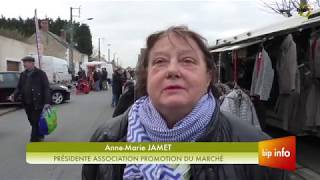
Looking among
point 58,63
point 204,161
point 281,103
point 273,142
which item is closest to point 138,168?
point 204,161

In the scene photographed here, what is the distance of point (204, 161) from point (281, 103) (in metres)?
7.29

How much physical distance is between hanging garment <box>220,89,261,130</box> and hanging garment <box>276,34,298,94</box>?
5.60ft

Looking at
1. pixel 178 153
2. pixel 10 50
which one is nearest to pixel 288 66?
pixel 178 153

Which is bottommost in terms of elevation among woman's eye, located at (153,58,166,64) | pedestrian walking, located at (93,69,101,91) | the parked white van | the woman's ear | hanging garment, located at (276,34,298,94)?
pedestrian walking, located at (93,69,101,91)

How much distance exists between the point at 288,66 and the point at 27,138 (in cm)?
652

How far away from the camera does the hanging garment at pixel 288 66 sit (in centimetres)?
816

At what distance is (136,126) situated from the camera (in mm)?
2273

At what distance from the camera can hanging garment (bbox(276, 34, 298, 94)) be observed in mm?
8156

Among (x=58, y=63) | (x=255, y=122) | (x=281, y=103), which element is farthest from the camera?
(x=58, y=63)

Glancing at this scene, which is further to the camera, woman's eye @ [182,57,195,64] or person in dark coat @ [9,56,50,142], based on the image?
person in dark coat @ [9,56,50,142]

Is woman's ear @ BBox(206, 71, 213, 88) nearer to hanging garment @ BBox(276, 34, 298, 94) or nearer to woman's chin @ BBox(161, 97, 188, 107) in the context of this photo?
woman's chin @ BBox(161, 97, 188, 107)

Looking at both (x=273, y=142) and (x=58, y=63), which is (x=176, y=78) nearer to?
(x=273, y=142)

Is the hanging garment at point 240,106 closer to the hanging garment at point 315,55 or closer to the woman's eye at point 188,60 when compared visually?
the hanging garment at point 315,55

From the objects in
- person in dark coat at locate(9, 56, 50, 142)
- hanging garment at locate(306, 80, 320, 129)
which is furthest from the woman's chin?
person in dark coat at locate(9, 56, 50, 142)
